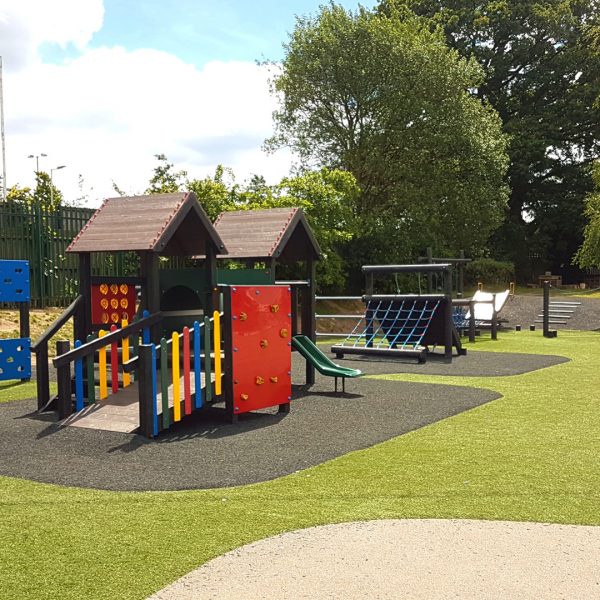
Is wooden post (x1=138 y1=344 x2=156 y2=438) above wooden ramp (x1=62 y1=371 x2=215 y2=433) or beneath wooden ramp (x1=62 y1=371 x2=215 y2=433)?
above

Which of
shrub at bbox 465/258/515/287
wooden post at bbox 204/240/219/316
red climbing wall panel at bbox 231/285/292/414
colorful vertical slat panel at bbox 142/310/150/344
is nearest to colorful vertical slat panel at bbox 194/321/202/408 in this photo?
red climbing wall panel at bbox 231/285/292/414

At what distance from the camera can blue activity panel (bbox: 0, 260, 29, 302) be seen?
447 inches

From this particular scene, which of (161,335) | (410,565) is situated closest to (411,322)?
(161,335)

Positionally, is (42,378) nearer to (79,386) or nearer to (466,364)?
(79,386)

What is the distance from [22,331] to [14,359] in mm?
575

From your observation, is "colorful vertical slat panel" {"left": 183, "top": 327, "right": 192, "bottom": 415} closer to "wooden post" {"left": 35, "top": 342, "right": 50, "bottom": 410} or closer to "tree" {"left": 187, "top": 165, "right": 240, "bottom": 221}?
"wooden post" {"left": 35, "top": 342, "right": 50, "bottom": 410}

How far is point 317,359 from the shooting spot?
33.4ft

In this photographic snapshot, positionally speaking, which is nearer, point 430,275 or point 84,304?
point 84,304

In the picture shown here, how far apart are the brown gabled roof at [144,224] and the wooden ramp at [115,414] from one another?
166 centimetres

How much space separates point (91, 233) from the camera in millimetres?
8766

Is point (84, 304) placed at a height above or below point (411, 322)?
above

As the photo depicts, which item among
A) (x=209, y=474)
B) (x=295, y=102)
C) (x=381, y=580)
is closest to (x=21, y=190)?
(x=295, y=102)

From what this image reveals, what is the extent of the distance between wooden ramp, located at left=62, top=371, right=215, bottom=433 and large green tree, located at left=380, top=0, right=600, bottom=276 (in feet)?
122

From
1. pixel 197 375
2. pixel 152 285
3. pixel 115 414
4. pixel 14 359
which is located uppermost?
pixel 152 285
